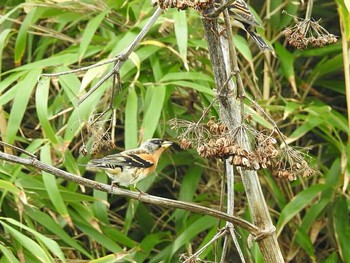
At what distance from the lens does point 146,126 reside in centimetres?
384

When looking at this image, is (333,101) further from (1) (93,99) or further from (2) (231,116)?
(2) (231,116)

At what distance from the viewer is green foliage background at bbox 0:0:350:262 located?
3838 millimetres

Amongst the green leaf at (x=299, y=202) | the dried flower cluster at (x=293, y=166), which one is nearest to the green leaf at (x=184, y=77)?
the green leaf at (x=299, y=202)

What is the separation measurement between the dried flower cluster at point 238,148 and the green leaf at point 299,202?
1628mm

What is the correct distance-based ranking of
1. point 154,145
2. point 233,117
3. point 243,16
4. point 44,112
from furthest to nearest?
point 44,112, point 154,145, point 243,16, point 233,117

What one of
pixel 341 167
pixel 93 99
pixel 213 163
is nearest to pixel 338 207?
pixel 341 167

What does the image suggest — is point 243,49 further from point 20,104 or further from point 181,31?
point 20,104

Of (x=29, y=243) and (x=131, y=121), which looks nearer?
(x=29, y=243)

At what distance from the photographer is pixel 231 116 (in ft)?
7.98

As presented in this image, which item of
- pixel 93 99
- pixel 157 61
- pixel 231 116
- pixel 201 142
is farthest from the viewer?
pixel 157 61

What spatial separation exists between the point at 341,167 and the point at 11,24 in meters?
1.89

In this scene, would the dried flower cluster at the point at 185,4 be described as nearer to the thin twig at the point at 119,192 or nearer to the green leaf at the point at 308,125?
the thin twig at the point at 119,192

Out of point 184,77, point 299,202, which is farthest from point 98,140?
point 299,202

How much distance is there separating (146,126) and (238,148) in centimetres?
173
